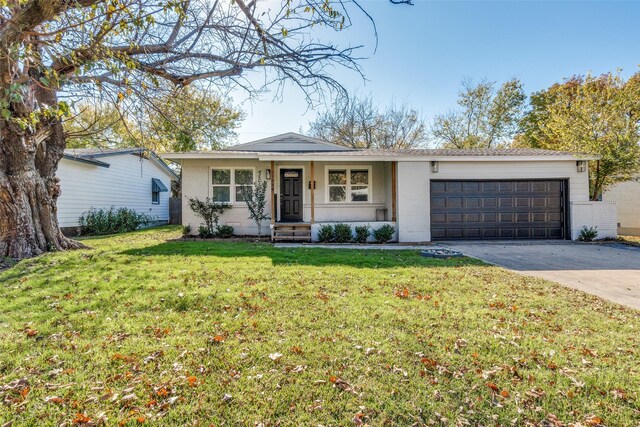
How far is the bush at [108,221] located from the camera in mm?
13180

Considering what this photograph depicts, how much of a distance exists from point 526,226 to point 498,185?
1.77 m

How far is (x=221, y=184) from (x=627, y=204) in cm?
1793

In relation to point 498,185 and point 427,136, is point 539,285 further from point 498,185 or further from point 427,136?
point 427,136

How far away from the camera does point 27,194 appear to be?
24.1 ft

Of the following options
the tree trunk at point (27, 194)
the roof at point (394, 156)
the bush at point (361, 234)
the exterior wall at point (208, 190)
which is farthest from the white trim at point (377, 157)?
the tree trunk at point (27, 194)

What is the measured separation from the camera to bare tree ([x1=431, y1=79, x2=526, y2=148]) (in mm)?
23781

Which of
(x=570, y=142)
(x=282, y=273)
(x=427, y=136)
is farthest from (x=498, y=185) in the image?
(x=427, y=136)

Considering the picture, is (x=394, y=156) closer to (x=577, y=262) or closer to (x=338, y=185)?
(x=338, y=185)

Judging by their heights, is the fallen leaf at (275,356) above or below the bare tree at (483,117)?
below

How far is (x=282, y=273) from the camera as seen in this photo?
5727 mm

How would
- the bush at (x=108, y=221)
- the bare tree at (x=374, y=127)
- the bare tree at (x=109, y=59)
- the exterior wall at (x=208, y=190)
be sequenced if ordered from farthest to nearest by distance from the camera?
the bare tree at (x=374, y=127), the bush at (x=108, y=221), the exterior wall at (x=208, y=190), the bare tree at (x=109, y=59)

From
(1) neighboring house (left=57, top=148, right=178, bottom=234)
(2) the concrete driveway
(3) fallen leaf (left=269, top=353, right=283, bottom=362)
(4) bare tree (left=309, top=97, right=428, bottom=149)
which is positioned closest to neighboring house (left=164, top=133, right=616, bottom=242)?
(2) the concrete driveway

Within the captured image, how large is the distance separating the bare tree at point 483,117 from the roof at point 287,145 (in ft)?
48.5

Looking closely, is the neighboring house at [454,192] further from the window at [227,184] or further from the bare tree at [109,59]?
the bare tree at [109,59]
